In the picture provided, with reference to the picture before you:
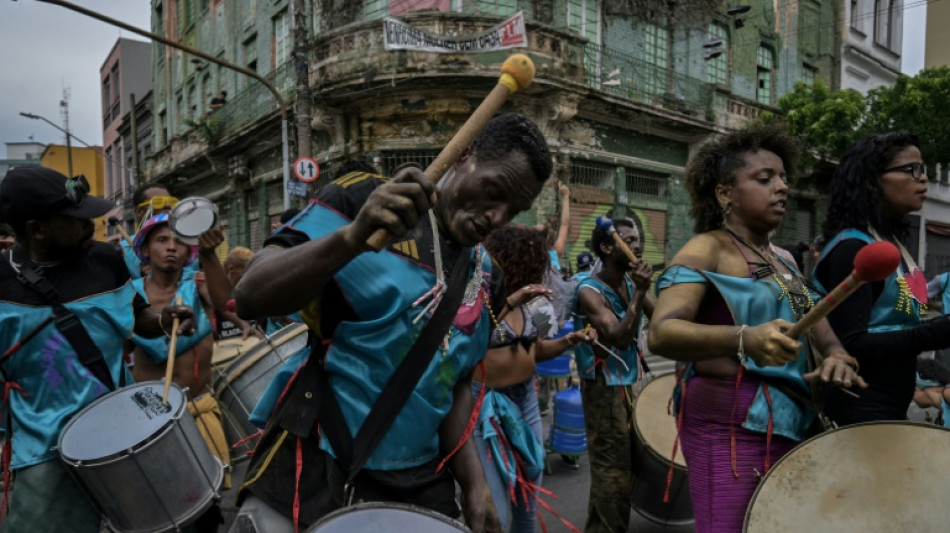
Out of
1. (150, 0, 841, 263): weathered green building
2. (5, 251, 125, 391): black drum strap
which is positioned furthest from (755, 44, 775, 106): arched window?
(5, 251, 125, 391): black drum strap

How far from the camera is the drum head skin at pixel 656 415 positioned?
147 inches

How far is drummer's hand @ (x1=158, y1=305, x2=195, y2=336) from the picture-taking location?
326cm

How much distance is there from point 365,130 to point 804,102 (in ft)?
38.8

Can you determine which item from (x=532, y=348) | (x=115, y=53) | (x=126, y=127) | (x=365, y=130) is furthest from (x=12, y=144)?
(x=532, y=348)

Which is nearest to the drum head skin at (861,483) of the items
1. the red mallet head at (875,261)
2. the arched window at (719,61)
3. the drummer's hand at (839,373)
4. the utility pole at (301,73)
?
the drummer's hand at (839,373)

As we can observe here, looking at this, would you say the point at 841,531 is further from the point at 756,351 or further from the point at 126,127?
the point at 126,127

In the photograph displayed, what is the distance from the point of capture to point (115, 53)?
3972 cm

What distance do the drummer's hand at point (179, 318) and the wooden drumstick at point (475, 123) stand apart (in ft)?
8.07

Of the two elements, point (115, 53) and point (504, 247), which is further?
point (115, 53)

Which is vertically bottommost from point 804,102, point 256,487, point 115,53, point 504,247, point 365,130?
point 256,487

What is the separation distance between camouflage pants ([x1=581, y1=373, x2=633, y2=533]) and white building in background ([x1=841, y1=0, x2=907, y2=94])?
23538 millimetres

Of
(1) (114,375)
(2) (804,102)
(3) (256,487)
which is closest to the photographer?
(3) (256,487)

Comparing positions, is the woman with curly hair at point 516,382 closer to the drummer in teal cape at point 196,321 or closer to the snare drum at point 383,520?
the snare drum at point 383,520

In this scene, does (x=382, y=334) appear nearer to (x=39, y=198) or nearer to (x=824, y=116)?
(x=39, y=198)
